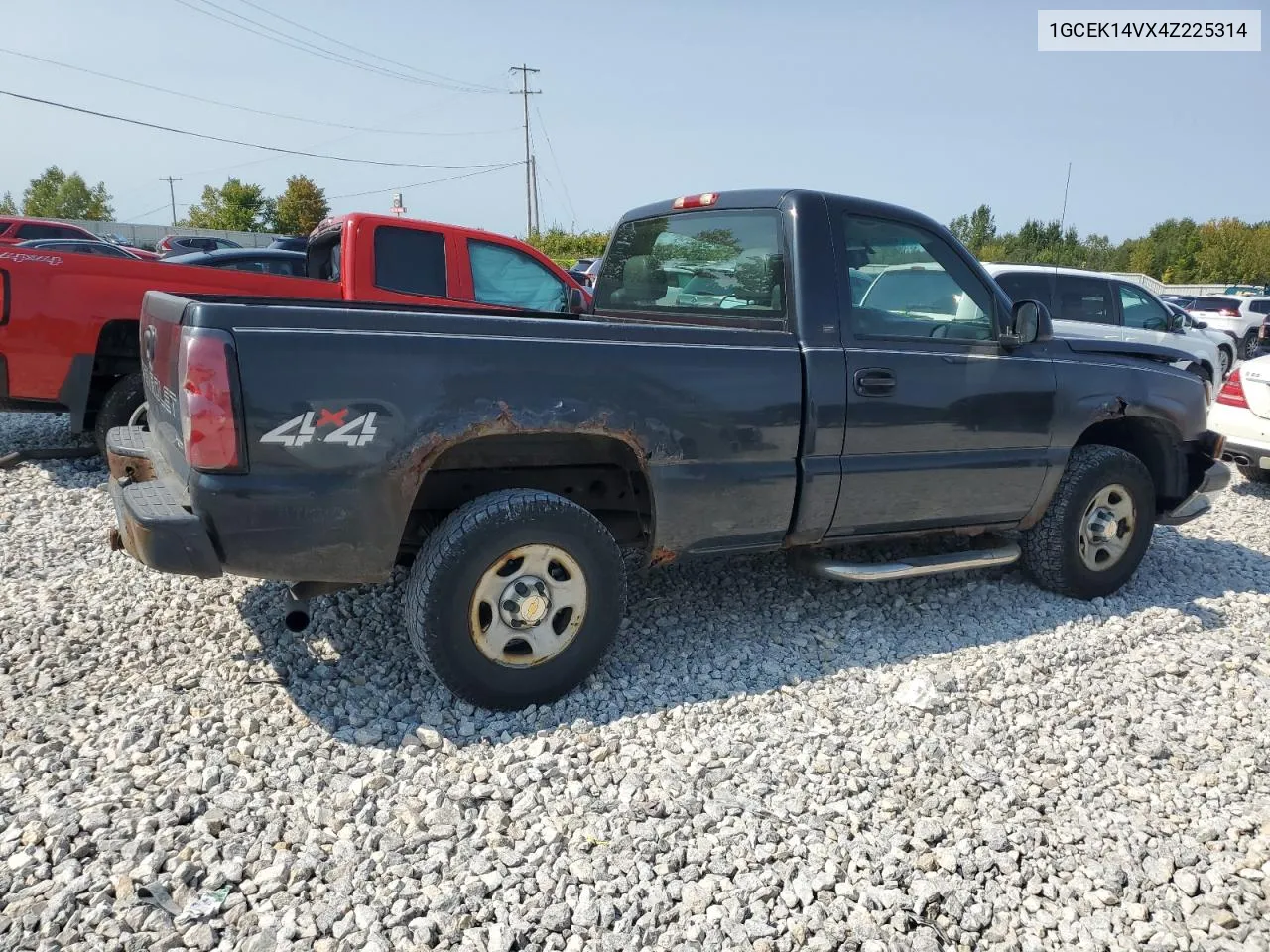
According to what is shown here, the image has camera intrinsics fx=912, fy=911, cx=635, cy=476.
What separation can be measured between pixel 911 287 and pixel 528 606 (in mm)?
2233

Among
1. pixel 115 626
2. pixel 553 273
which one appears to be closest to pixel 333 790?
pixel 115 626

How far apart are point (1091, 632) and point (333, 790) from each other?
3.43 meters

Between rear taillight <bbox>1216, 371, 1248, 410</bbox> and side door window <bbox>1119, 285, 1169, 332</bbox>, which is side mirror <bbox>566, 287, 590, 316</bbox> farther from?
side door window <bbox>1119, 285, 1169, 332</bbox>

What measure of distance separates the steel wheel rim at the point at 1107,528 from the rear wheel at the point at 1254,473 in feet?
11.6

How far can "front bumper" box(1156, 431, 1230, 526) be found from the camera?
16.4 ft

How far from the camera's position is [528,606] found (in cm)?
329

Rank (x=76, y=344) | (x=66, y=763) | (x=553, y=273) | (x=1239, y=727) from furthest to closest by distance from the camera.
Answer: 1. (x=553, y=273)
2. (x=76, y=344)
3. (x=1239, y=727)
4. (x=66, y=763)

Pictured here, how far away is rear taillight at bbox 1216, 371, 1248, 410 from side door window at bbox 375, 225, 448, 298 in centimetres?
642

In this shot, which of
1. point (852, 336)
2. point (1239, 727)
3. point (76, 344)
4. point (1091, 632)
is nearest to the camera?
point (1239, 727)

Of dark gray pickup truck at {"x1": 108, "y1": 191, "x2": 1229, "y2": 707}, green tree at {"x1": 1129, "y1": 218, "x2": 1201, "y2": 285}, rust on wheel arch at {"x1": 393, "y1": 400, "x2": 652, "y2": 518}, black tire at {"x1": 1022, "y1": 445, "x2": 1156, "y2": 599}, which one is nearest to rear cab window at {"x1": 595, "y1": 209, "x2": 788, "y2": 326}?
dark gray pickup truck at {"x1": 108, "y1": 191, "x2": 1229, "y2": 707}

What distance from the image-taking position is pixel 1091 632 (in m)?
4.30

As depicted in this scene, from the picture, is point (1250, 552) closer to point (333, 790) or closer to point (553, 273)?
point (553, 273)

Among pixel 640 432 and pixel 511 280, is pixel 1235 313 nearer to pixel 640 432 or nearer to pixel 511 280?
pixel 511 280

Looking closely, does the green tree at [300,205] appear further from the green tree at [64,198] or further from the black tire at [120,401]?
the black tire at [120,401]
